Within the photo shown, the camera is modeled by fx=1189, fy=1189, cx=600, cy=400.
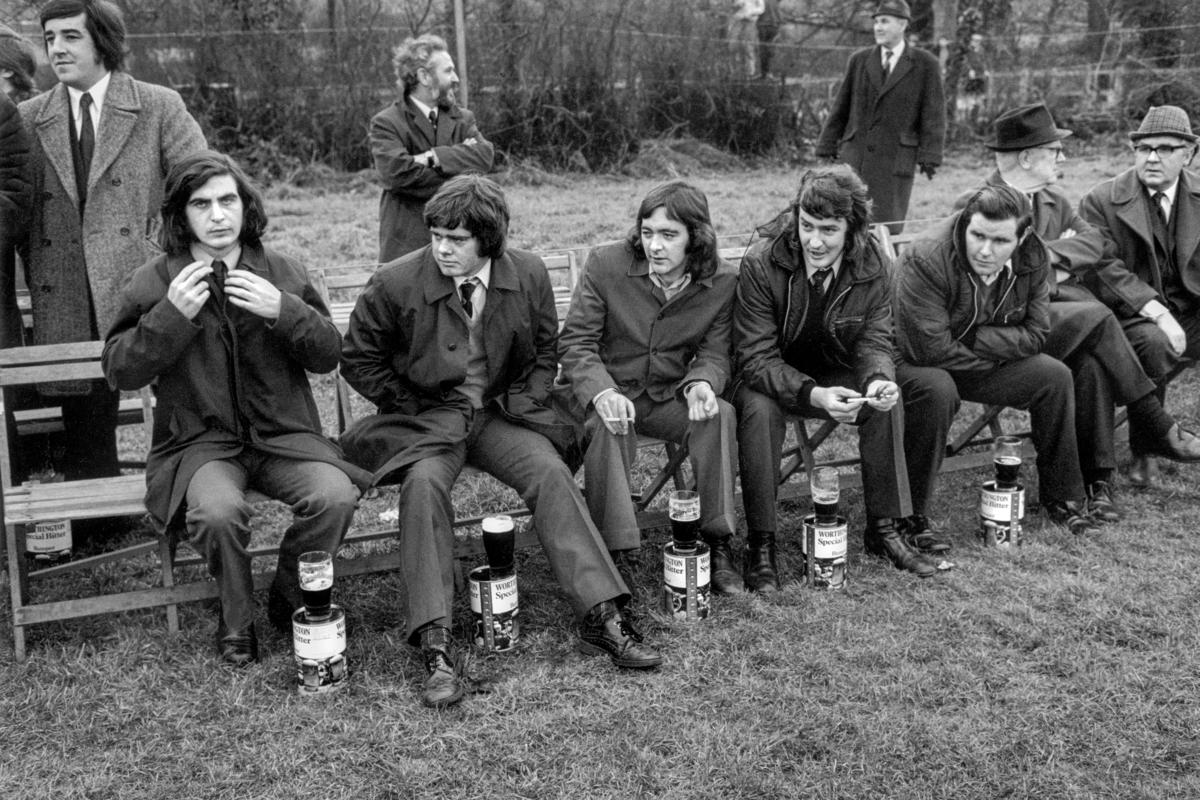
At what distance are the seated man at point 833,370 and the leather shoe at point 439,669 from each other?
4.17 feet

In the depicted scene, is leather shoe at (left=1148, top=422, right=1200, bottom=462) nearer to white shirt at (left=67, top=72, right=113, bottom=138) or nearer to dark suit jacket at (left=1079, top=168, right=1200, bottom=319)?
dark suit jacket at (left=1079, top=168, right=1200, bottom=319)

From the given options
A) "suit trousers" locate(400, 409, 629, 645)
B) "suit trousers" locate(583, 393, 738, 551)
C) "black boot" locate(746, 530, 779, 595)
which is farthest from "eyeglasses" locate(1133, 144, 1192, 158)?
"suit trousers" locate(400, 409, 629, 645)

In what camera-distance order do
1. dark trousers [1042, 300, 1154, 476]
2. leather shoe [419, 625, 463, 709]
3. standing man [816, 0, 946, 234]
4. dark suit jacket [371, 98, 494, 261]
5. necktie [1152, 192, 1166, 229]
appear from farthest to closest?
standing man [816, 0, 946, 234], dark suit jacket [371, 98, 494, 261], necktie [1152, 192, 1166, 229], dark trousers [1042, 300, 1154, 476], leather shoe [419, 625, 463, 709]

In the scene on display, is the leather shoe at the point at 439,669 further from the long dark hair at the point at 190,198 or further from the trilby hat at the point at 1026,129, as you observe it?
the trilby hat at the point at 1026,129

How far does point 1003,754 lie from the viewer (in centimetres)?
333

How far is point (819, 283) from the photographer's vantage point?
4.78 meters

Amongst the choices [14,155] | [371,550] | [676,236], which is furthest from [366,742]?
[14,155]

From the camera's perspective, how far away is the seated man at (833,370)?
455 cm

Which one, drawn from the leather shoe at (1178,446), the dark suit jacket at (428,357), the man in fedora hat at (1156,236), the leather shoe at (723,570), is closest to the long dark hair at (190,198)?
the dark suit jacket at (428,357)

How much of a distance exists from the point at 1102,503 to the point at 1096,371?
1.93 ft

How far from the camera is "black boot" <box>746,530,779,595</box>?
4.45 metres

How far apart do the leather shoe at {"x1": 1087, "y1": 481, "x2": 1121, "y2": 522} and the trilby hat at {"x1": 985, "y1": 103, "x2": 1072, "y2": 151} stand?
164 cm

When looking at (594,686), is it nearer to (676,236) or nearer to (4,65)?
(676,236)

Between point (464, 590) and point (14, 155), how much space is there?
2330 mm
